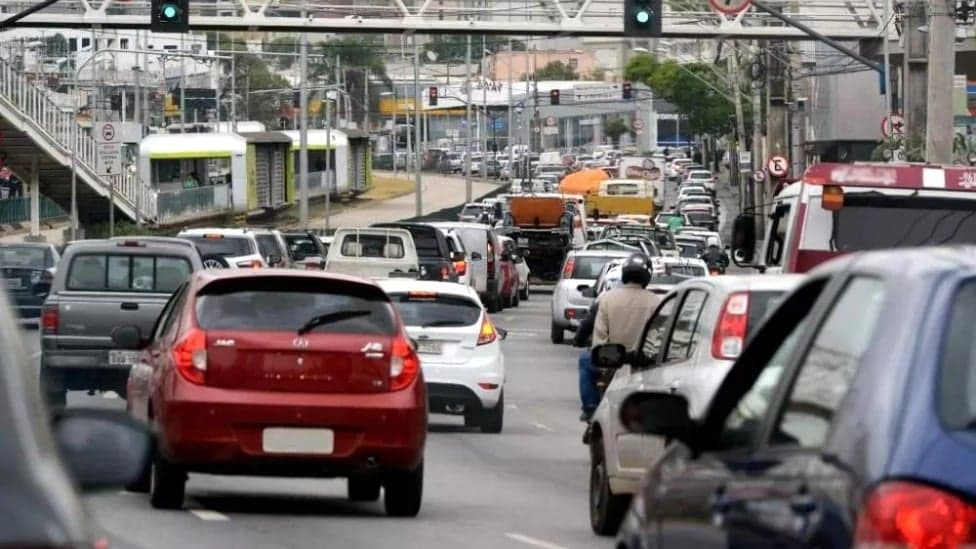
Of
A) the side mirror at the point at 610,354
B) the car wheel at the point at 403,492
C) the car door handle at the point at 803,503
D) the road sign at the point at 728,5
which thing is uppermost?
the road sign at the point at 728,5

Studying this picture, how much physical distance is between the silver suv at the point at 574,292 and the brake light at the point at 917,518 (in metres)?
30.8

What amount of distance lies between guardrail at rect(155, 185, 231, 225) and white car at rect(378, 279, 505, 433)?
151 ft

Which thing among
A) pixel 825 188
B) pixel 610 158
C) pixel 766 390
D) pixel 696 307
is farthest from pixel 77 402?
pixel 610 158

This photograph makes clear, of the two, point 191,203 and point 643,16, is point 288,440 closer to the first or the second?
point 643,16

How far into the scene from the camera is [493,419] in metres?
21.2

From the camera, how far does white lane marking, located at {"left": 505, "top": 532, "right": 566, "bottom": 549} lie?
12778 millimetres

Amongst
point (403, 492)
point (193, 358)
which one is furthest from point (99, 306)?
point (193, 358)

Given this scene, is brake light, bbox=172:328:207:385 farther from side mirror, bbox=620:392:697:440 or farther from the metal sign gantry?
the metal sign gantry

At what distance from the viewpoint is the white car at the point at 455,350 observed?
2108 centimetres

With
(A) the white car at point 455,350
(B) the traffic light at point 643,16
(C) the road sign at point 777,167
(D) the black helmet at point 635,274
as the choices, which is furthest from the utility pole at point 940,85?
(C) the road sign at point 777,167

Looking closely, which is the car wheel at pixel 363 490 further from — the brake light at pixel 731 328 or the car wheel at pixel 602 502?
the brake light at pixel 731 328

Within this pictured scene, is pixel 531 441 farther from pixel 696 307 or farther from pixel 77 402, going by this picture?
pixel 696 307

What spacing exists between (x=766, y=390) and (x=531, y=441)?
13.8 metres

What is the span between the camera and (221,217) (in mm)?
78938
